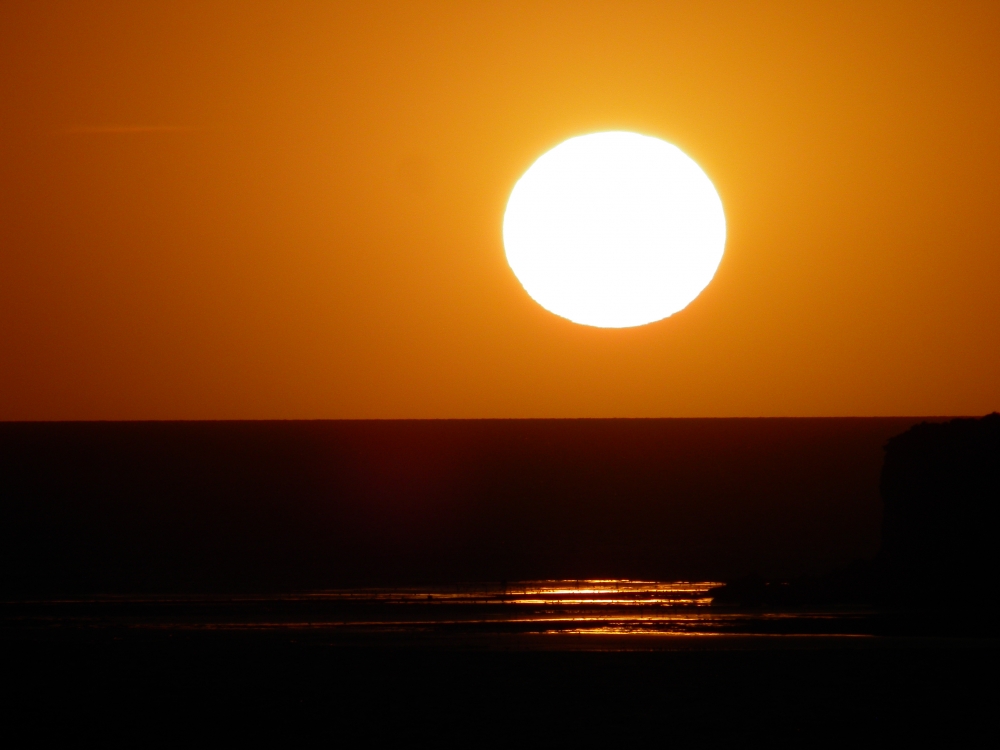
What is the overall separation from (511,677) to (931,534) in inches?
675

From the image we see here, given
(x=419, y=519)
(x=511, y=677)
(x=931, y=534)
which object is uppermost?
(x=419, y=519)

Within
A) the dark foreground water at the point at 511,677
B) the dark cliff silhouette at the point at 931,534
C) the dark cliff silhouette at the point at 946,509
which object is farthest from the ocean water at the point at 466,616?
the dark cliff silhouette at the point at 946,509

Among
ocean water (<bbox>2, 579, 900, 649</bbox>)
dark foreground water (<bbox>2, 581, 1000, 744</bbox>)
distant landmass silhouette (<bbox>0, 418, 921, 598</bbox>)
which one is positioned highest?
distant landmass silhouette (<bbox>0, 418, 921, 598</bbox>)

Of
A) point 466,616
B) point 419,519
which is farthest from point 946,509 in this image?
point 419,519

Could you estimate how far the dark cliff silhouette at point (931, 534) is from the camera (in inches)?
1126

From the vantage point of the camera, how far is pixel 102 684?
1850 cm

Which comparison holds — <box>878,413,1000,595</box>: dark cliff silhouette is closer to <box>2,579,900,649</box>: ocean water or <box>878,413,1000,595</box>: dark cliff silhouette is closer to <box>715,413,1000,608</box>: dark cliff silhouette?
<box>715,413,1000,608</box>: dark cliff silhouette

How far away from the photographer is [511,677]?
1877cm

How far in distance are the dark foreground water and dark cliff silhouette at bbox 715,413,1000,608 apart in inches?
94.3

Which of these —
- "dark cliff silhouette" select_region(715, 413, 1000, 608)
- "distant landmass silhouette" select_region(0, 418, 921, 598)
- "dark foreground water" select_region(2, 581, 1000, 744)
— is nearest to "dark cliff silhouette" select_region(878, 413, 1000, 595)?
"dark cliff silhouette" select_region(715, 413, 1000, 608)

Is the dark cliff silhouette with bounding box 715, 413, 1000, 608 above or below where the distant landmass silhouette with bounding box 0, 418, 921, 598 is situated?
below

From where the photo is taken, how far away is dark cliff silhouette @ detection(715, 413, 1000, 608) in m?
28.6

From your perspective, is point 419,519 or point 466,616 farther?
point 419,519

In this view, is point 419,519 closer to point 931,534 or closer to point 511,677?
point 931,534
